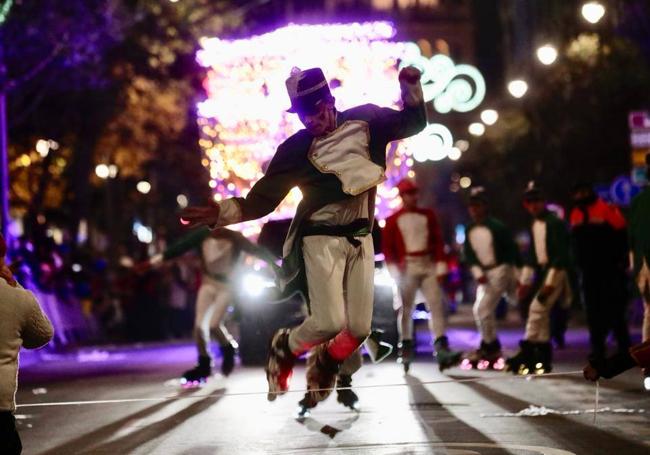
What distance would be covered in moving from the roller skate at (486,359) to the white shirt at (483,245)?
870mm

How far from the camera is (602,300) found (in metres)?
15.7

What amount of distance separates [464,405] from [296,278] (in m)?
2.65

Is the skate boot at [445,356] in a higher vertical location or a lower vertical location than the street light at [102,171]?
lower

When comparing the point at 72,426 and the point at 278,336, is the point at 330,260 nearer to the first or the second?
the point at 278,336

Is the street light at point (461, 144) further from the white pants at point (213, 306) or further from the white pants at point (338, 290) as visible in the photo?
the white pants at point (338, 290)

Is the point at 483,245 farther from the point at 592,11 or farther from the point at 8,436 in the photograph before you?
the point at 592,11

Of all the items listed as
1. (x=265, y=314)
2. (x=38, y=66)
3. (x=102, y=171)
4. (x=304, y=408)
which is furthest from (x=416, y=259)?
(x=102, y=171)

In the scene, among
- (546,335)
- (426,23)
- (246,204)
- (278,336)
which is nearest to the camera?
(246,204)

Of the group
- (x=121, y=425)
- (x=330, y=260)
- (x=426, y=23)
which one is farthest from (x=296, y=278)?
(x=426, y=23)

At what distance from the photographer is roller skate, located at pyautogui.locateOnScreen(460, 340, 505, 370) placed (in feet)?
51.1

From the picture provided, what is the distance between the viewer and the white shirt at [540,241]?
14930 mm

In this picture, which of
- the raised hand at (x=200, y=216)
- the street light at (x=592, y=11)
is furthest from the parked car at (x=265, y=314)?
the street light at (x=592, y=11)

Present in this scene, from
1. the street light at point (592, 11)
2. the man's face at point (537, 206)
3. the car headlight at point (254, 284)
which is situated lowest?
the car headlight at point (254, 284)

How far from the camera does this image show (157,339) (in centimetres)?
2803
